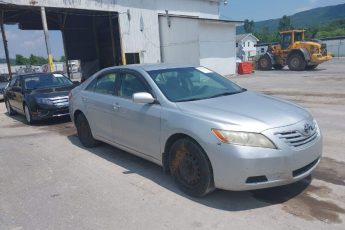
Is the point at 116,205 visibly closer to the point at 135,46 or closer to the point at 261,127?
the point at 261,127

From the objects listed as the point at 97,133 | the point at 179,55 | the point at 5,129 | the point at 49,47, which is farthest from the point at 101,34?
the point at 97,133

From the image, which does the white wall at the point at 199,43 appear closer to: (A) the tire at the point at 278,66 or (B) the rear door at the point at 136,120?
(A) the tire at the point at 278,66

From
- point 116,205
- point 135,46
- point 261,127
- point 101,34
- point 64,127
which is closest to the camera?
point 261,127

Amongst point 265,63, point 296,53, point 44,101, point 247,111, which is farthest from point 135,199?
point 265,63

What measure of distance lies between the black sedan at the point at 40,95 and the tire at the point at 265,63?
1979 centimetres

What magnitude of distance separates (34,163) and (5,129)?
4319 mm

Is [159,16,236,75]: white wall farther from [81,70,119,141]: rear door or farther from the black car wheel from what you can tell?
[81,70,119,141]: rear door

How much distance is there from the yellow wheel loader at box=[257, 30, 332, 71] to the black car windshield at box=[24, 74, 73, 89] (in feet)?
59.1

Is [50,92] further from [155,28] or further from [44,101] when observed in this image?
[155,28]

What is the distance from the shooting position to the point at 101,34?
31562 millimetres

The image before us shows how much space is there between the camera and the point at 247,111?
396 cm

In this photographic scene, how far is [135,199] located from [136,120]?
116cm

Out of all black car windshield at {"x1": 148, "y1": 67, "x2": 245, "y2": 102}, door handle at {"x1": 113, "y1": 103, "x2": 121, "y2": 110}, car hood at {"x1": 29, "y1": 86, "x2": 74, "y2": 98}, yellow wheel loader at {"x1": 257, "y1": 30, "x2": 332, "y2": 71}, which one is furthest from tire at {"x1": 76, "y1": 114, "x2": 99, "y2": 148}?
yellow wheel loader at {"x1": 257, "y1": 30, "x2": 332, "y2": 71}

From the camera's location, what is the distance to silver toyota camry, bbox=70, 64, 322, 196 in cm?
359
